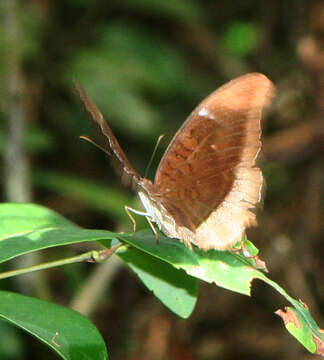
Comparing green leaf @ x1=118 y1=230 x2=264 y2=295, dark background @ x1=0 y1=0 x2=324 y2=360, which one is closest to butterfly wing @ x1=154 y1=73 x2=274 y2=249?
green leaf @ x1=118 y1=230 x2=264 y2=295

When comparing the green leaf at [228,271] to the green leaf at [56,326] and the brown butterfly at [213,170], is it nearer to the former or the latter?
the brown butterfly at [213,170]

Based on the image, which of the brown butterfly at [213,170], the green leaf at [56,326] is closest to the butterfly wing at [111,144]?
the brown butterfly at [213,170]

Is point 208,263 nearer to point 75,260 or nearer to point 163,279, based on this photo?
point 163,279

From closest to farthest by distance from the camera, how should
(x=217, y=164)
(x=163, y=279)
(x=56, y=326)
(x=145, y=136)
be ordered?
1. (x=56, y=326)
2. (x=163, y=279)
3. (x=217, y=164)
4. (x=145, y=136)

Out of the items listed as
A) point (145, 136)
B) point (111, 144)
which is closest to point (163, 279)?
point (111, 144)

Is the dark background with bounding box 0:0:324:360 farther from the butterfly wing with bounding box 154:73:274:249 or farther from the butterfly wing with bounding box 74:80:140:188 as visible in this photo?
the butterfly wing with bounding box 74:80:140:188

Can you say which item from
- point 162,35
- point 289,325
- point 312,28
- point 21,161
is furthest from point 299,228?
point 289,325
